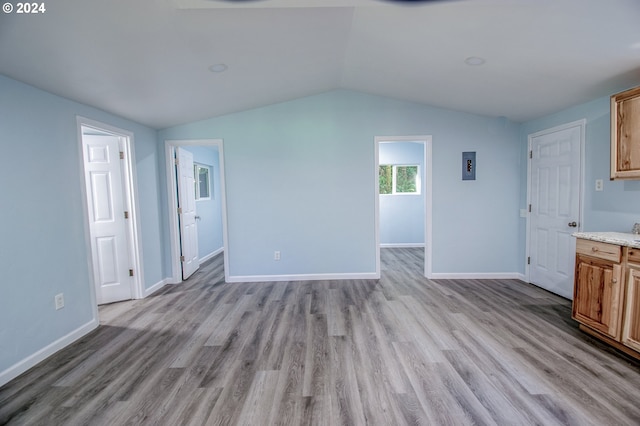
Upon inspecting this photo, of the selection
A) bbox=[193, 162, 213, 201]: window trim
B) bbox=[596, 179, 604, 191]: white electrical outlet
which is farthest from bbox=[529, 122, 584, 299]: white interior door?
bbox=[193, 162, 213, 201]: window trim

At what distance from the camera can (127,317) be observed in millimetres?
3010

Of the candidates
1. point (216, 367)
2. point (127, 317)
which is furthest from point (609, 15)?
point (127, 317)

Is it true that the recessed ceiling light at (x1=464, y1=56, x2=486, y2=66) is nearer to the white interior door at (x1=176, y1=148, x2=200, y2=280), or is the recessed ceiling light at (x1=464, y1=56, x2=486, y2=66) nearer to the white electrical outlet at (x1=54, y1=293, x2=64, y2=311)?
the white interior door at (x1=176, y1=148, x2=200, y2=280)

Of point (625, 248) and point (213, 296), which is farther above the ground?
point (625, 248)

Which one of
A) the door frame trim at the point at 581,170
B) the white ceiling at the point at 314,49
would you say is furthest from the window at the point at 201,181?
the door frame trim at the point at 581,170

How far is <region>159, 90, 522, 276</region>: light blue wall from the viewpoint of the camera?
3955 millimetres

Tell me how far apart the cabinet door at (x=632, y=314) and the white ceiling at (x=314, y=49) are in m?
1.75

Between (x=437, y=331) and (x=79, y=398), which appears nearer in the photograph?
(x=79, y=398)

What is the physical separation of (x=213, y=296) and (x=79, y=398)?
5.85 ft

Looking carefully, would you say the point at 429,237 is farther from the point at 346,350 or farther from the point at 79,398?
the point at 79,398

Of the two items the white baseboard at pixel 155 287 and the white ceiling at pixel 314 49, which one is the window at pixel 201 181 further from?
the white ceiling at pixel 314 49

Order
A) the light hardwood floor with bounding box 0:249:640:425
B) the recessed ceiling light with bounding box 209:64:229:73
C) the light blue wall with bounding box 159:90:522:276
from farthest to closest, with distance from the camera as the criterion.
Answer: the light blue wall with bounding box 159:90:522:276
the recessed ceiling light with bounding box 209:64:229:73
the light hardwood floor with bounding box 0:249:640:425

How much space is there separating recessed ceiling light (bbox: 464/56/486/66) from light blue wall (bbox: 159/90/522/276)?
1397 millimetres

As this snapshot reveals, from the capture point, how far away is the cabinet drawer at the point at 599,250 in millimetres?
2180
